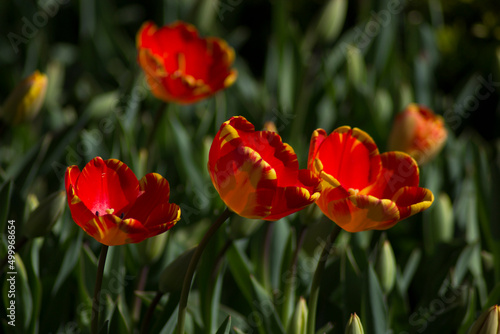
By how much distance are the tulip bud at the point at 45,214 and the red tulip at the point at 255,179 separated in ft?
0.85

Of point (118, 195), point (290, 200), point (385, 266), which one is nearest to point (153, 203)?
point (118, 195)

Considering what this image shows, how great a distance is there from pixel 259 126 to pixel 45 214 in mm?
775

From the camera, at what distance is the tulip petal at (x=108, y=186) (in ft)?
2.30

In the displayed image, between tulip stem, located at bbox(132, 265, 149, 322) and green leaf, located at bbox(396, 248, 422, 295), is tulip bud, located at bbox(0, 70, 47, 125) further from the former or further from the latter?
green leaf, located at bbox(396, 248, 422, 295)

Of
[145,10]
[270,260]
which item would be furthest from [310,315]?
[145,10]

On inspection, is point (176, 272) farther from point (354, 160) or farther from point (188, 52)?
point (188, 52)

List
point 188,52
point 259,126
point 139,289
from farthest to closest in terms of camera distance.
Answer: point 259,126 → point 188,52 → point 139,289

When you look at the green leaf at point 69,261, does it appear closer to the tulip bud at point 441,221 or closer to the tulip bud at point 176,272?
the tulip bud at point 176,272

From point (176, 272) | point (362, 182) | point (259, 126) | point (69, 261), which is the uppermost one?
point (362, 182)

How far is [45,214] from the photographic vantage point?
813 mm

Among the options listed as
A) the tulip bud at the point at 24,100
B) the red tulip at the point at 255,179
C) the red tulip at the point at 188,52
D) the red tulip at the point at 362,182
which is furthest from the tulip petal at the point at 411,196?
the tulip bud at the point at 24,100

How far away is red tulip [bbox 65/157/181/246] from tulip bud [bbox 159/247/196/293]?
11 centimetres

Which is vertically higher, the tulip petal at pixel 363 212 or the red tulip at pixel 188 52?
the tulip petal at pixel 363 212

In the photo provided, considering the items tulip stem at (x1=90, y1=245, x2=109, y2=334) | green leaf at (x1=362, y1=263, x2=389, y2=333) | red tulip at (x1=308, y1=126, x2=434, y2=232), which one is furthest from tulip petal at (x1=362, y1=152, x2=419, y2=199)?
tulip stem at (x1=90, y1=245, x2=109, y2=334)
